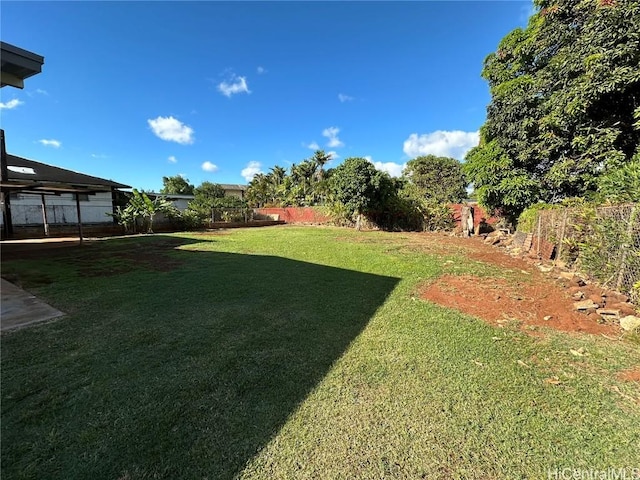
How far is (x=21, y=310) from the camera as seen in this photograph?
4.01 metres

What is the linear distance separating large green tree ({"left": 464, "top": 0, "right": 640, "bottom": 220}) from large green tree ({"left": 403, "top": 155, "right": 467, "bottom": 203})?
1769 centimetres

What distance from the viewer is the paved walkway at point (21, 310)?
3.62 meters

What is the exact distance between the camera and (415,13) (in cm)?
1212

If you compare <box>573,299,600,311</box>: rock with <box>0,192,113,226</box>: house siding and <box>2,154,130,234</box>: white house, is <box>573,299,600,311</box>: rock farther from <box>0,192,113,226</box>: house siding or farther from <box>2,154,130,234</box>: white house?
<box>0,192,113,226</box>: house siding

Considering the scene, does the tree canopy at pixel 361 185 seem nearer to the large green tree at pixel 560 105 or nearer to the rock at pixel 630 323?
the large green tree at pixel 560 105

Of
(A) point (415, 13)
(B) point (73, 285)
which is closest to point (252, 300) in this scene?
(B) point (73, 285)

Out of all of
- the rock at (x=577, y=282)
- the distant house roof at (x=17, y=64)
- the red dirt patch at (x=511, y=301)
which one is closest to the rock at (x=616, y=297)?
the red dirt patch at (x=511, y=301)

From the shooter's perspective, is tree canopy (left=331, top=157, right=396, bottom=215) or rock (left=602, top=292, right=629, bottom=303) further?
tree canopy (left=331, top=157, right=396, bottom=215)

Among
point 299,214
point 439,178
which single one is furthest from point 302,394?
point 439,178

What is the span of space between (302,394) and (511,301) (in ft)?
13.8

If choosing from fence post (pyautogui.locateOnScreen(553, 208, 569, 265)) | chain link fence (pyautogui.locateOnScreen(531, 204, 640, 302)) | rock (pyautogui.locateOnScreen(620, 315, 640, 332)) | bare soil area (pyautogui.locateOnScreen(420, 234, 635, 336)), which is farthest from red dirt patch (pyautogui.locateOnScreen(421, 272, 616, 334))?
fence post (pyautogui.locateOnScreen(553, 208, 569, 265))

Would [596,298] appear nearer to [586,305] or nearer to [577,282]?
[586,305]

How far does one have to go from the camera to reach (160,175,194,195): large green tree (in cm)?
4733

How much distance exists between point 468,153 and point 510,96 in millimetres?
3051
